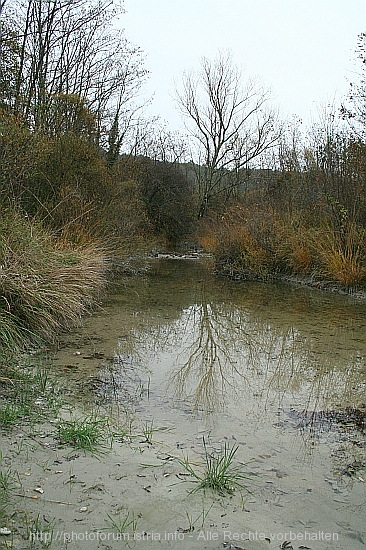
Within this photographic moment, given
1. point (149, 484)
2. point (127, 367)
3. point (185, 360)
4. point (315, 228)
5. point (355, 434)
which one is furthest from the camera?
point (315, 228)

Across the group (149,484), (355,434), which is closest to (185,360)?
(355,434)

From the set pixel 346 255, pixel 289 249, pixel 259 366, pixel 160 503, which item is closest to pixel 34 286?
pixel 259 366

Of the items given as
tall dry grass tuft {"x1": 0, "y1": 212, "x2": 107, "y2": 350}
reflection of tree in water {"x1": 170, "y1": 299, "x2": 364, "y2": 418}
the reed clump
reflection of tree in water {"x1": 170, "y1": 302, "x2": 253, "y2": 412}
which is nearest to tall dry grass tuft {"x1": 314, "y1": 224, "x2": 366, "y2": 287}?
the reed clump

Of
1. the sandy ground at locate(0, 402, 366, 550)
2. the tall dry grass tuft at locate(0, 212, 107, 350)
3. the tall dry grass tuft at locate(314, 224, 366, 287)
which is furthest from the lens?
the tall dry grass tuft at locate(314, 224, 366, 287)

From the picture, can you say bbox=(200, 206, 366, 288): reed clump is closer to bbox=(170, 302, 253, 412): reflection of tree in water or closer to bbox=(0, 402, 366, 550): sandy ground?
bbox=(170, 302, 253, 412): reflection of tree in water

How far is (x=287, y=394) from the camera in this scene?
14.0 ft

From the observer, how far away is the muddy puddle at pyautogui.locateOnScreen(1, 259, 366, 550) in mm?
2197

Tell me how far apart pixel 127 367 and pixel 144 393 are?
78cm

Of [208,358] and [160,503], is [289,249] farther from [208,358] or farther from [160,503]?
[160,503]

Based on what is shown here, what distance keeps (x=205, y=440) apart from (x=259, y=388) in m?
1.29

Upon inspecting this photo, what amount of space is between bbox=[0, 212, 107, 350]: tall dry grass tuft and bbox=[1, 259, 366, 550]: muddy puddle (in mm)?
345

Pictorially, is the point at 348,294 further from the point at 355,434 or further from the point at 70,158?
the point at 355,434

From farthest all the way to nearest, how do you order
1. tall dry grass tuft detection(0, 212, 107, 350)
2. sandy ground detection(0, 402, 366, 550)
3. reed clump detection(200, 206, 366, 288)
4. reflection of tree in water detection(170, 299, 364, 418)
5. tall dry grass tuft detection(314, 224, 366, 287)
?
reed clump detection(200, 206, 366, 288) < tall dry grass tuft detection(314, 224, 366, 287) < tall dry grass tuft detection(0, 212, 107, 350) < reflection of tree in water detection(170, 299, 364, 418) < sandy ground detection(0, 402, 366, 550)

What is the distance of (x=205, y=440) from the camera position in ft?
10.5
